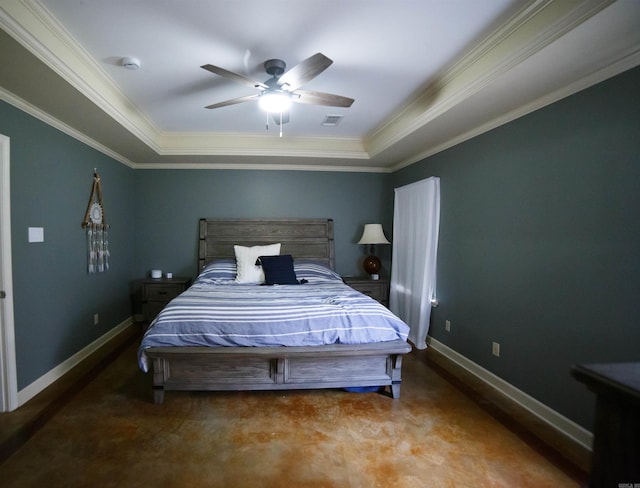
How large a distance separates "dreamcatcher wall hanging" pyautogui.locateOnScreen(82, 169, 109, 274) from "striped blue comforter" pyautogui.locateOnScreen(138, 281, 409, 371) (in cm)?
149

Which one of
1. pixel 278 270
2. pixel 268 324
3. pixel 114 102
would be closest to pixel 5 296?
pixel 114 102

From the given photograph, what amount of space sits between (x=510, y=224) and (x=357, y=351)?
1644mm

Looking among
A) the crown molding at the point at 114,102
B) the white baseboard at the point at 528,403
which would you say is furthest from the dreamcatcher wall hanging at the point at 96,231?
the white baseboard at the point at 528,403

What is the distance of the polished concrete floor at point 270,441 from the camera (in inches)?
69.7

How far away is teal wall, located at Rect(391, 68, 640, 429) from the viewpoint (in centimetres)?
183

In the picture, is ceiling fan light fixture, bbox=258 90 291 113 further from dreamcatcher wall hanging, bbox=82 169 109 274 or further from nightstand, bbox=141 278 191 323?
nightstand, bbox=141 278 191 323

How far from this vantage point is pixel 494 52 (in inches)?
80.3

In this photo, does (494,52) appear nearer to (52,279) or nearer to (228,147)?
(228,147)

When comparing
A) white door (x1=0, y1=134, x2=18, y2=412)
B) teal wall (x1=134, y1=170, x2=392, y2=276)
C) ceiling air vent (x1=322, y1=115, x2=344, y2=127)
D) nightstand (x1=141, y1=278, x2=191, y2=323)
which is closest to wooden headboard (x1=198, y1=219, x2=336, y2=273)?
teal wall (x1=134, y1=170, x2=392, y2=276)

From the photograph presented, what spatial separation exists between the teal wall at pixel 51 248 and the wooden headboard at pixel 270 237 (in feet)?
3.91

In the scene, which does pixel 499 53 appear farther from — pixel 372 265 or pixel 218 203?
pixel 218 203

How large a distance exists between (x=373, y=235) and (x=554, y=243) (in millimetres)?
2421

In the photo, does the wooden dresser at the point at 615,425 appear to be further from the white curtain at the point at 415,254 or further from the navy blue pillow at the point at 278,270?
the navy blue pillow at the point at 278,270

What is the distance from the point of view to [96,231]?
11.6 feet
